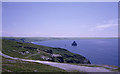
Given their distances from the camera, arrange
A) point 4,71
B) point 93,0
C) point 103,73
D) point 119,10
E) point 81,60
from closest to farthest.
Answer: point 4,71
point 103,73
point 93,0
point 119,10
point 81,60

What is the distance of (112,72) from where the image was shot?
1967cm

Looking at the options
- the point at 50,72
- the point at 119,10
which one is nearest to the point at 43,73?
the point at 50,72

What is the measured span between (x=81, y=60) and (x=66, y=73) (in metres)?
72.6

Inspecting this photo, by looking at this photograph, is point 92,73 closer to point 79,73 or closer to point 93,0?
point 79,73

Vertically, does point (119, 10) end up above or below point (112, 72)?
above

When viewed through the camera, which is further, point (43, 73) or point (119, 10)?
point (119, 10)

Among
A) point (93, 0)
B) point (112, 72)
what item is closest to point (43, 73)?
point (112, 72)

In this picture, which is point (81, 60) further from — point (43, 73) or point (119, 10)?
point (43, 73)

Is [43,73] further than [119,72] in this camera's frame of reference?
No

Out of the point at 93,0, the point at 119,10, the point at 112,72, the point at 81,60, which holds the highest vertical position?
the point at 93,0

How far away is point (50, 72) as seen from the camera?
1850 centimetres

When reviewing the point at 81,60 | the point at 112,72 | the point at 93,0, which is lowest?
the point at 81,60

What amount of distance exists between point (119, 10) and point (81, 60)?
63436 mm

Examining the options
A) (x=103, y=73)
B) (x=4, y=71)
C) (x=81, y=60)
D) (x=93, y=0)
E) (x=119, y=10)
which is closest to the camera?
(x=4, y=71)
